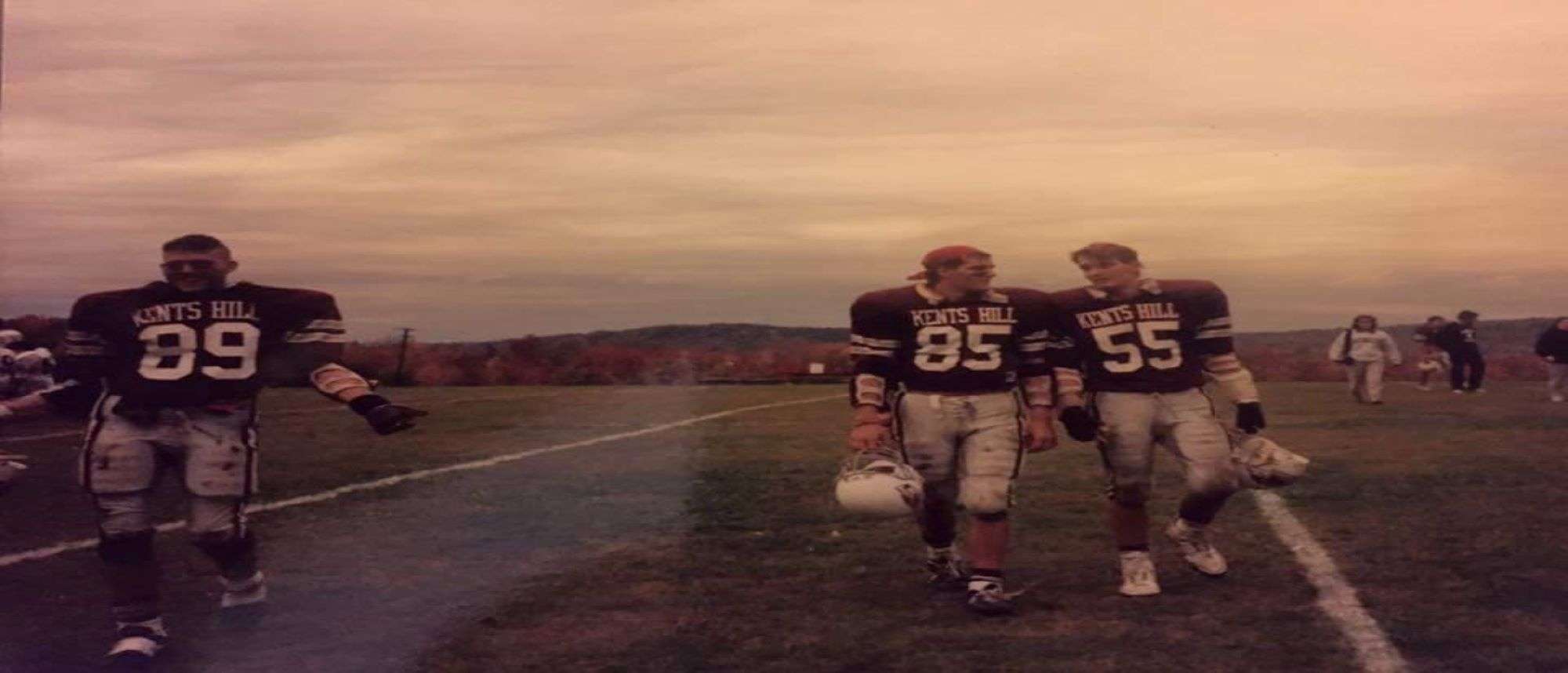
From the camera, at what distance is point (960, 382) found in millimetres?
7324

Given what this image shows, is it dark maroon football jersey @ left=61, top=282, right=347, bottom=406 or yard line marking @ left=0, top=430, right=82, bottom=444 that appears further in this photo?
yard line marking @ left=0, top=430, right=82, bottom=444

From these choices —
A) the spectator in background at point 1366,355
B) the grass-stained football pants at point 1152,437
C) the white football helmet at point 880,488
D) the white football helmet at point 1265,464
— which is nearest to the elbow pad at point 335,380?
the white football helmet at point 880,488

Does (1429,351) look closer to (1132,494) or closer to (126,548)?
Answer: (1132,494)

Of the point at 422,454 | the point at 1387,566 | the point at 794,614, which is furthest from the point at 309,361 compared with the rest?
the point at 422,454

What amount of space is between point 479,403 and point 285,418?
14.5 feet

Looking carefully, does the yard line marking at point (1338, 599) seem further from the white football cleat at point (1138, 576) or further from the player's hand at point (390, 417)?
the player's hand at point (390, 417)

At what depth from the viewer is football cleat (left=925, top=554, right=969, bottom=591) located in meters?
7.72

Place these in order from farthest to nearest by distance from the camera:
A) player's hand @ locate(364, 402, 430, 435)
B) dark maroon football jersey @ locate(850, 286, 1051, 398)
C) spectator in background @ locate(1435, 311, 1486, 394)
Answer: spectator in background @ locate(1435, 311, 1486, 394) < dark maroon football jersey @ locate(850, 286, 1051, 398) < player's hand @ locate(364, 402, 430, 435)

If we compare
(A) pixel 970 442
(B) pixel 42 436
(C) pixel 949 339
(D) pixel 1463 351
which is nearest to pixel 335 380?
(C) pixel 949 339

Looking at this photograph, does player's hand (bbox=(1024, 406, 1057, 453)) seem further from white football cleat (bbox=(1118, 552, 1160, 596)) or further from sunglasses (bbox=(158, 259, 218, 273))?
sunglasses (bbox=(158, 259, 218, 273))

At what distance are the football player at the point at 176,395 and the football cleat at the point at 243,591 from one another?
8.9 inches

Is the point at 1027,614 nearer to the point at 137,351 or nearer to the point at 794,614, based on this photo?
the point at 794,614

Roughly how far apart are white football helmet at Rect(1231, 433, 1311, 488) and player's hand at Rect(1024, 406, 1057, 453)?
42.8 inches

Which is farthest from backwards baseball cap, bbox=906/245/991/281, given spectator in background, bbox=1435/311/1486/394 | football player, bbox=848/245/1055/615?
spectator in background, bbox=1435/311/1486/394
